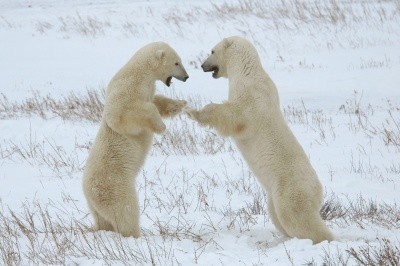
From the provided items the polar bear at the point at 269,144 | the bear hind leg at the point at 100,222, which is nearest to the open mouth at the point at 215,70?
the polar bear at the point at 269,144

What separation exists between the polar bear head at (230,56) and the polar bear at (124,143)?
0.55 meters

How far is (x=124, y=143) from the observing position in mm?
5473

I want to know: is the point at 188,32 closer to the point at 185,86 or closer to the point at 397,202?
the point at 185,86

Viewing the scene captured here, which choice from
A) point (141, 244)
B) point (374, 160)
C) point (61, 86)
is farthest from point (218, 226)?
point (61, 86)

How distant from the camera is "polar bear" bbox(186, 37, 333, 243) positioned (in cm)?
511

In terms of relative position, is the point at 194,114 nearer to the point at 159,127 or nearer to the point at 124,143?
the point at 159,127

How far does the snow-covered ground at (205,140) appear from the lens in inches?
195

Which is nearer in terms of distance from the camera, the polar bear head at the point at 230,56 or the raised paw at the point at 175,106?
the polar bear head at the point at 230,56

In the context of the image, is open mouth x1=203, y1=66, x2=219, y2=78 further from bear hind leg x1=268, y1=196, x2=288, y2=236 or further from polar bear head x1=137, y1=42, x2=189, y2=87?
bear hind leg x1=268, y1=196, x2=288, y2=236

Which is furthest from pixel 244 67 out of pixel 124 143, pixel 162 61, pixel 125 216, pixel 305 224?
pixel 125 216

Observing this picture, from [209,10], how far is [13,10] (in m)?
9.75

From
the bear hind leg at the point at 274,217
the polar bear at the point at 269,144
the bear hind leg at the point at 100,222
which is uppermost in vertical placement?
the polar bear at the point at 269,144

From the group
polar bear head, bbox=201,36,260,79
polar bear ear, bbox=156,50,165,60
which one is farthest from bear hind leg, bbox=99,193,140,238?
polar bear head, bbox=201,36,260,79

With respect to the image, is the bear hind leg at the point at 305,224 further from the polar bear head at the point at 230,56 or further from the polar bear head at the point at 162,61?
the polar bear head at the point at 162,61
